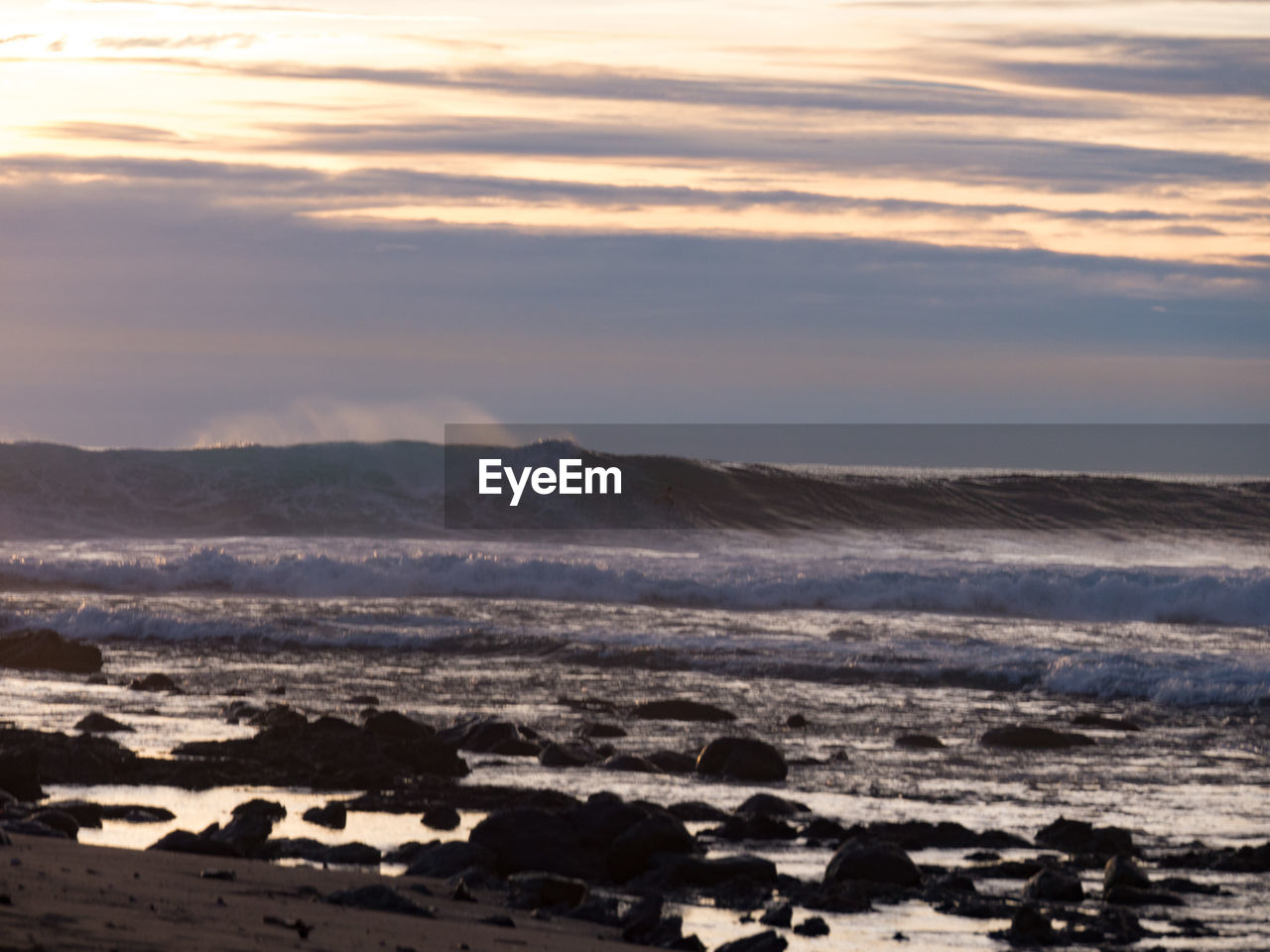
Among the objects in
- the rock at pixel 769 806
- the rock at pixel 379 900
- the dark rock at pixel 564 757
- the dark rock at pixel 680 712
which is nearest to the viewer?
the rock at pixel 379 900

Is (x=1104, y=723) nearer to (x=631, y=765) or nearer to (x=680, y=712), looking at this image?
(x=680, y=712)

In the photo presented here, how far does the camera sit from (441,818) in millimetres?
8789

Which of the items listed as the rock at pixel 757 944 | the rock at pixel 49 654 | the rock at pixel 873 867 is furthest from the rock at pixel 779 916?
the rock at pixel 49 654

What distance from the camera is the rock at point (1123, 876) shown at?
7393 mm

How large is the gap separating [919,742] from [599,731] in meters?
2.56

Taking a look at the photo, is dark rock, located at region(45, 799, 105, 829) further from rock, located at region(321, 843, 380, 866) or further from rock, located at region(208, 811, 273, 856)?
rock, located at region(321, 843, 380, 866)

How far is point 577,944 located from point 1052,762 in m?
6.49

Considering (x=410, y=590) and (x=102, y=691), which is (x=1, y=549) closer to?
(x=410, y=590)

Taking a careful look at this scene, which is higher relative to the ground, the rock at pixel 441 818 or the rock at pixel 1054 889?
the rock at pixel 1054 889

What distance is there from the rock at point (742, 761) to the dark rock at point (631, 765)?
0.34 m

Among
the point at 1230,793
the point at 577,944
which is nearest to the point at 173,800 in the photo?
the point at 577,944

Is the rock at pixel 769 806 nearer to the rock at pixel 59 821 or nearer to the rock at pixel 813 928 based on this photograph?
the rock at pixel 813 928

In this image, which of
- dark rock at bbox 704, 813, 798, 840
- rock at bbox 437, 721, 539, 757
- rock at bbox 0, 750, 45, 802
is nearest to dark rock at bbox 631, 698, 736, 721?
rock at bbox 437, 721, 539, 757

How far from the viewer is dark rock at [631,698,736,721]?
44.9ft
